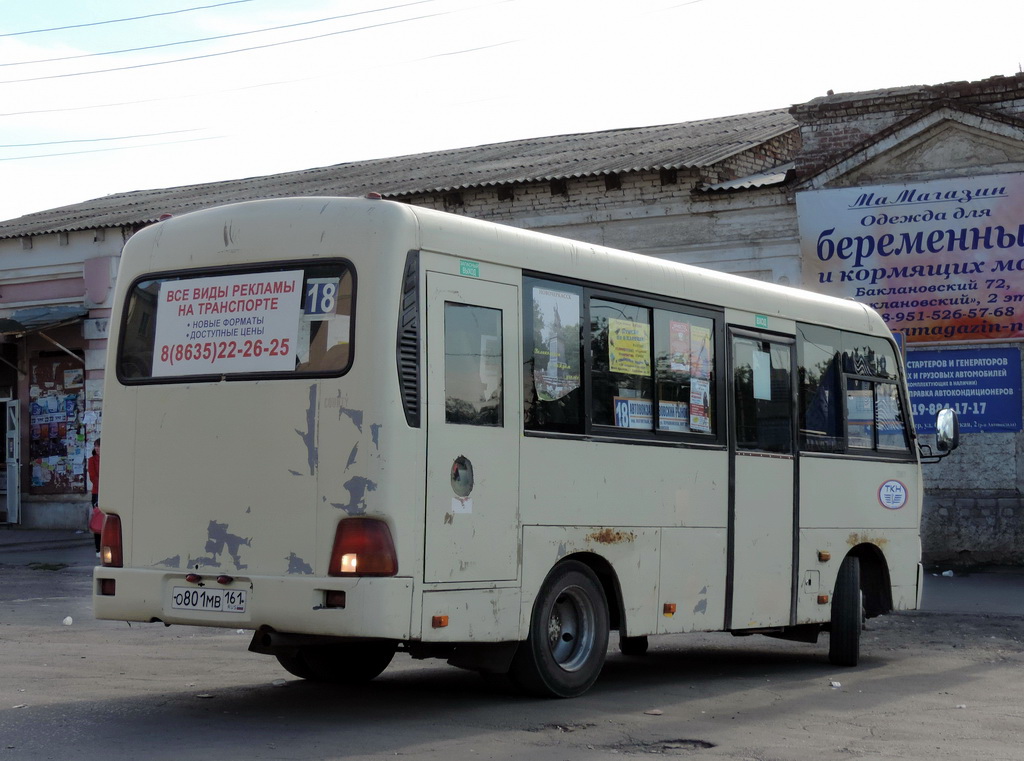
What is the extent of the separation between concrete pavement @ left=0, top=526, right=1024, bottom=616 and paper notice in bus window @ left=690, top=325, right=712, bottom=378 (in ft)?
20.4

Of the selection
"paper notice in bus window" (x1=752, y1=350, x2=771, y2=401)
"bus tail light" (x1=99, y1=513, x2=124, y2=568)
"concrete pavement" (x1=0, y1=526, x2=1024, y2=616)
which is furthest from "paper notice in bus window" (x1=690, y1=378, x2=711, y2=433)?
"concrete pavement" (x1=0, y1=526, x2=1024, y2=616)

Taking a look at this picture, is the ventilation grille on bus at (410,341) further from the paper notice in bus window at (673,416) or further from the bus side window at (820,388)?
the bus side window at (820,388)

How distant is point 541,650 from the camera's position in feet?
26.3

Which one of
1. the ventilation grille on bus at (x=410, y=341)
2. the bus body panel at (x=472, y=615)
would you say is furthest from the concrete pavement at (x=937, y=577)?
the ventilation grille on bus at (x=410, y=341)

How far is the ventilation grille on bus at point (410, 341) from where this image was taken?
282 inches

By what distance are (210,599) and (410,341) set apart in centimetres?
169

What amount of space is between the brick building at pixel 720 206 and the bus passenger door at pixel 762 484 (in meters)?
8.97

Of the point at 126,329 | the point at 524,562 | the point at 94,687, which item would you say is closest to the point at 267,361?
the point at 126,329

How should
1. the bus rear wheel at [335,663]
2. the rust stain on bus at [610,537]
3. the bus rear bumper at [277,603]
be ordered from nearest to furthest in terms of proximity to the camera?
the bus rear bumper at [277,603] < the rust stain on bus at [610,537] < the bus rear wheel at [335,663]

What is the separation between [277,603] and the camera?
7.09 m

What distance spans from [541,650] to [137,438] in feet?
8.32

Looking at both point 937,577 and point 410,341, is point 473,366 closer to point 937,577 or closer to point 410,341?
point 410,341

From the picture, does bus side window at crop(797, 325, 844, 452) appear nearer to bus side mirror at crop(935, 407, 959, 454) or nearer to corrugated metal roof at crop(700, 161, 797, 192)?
bus side mirror at crop(935, 407, 959, 454)

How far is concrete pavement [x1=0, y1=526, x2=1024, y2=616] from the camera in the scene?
48.2 ft
